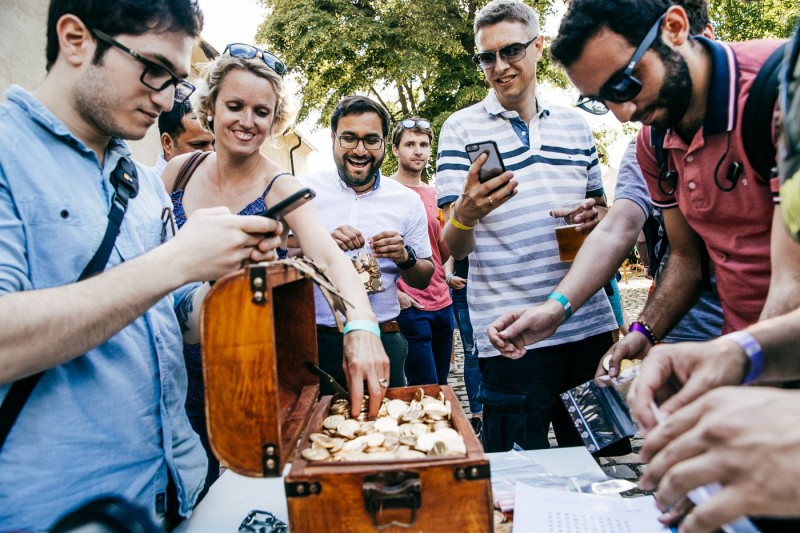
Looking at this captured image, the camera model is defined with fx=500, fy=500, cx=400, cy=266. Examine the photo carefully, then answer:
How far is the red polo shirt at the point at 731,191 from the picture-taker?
1542 millimetres

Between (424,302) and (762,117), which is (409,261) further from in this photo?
(762,117)

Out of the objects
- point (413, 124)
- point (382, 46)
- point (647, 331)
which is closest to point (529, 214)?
point (647, 331)

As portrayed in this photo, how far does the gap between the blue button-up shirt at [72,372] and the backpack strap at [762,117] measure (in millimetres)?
1807

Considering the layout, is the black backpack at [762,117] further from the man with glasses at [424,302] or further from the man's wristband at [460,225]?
the man with glasses at [424,302]

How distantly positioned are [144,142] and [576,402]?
25.6 feet

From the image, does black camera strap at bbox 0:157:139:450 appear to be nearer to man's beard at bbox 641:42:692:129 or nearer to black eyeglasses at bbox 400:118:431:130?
man's beard at bbox 641:42:692:129

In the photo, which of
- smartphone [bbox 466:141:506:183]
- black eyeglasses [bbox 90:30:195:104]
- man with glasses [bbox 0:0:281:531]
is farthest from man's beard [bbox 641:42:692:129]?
black eyeglasses [bbox 90:30:195:104]

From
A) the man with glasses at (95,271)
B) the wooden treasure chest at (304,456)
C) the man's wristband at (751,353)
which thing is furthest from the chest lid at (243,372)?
the man's wristband at (751,353)

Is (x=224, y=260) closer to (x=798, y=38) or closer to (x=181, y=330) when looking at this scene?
(x=181, y=330)

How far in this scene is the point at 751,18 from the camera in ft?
41.5

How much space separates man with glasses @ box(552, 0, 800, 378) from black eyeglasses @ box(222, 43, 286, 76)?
A: 128 centimetres

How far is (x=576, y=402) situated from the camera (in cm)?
162

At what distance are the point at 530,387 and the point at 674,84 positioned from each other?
55.7 inches

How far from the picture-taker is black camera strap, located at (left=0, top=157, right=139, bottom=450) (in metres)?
1.06
